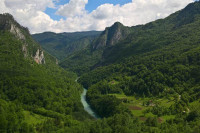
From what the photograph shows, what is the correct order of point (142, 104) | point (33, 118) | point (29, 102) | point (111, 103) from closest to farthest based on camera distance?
point (33, 118) < point (29, 102) < point (111, 103) < point (142, 104)

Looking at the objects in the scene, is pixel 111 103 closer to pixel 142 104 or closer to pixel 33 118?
pixel 142 104

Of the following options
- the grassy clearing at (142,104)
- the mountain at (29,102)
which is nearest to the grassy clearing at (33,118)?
the mountain at (29,102)

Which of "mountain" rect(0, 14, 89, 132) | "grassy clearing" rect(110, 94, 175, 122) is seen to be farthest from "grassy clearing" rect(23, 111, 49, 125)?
"grassy clearing" rect(110, 94, 175, 122)

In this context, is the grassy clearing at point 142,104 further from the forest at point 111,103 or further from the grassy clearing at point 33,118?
the grassy clearing at point 33,118

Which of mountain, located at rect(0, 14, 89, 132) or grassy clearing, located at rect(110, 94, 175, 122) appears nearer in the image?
mountain, located at rect(0, 14, 89, 132)

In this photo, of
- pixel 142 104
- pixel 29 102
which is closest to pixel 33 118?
pixel 29 102

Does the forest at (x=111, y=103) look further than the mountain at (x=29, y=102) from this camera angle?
No

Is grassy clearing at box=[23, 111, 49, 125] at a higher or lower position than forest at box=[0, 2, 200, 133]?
lower

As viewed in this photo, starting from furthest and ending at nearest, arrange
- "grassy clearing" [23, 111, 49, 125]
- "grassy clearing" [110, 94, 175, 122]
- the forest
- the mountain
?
"grassy clearing" [110, 94, 175, 122], "grassy clearing" [23, 111, 49, 125], the mountain, the forest

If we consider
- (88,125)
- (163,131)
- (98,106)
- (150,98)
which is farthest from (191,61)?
(88,125)

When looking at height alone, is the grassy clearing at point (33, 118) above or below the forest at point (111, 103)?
below

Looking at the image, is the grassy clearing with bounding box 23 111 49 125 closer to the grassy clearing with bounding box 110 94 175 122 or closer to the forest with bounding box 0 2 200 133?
the forest with bounding box 0 2 200 133

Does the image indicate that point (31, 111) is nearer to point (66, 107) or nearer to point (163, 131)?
point (66, 107)
